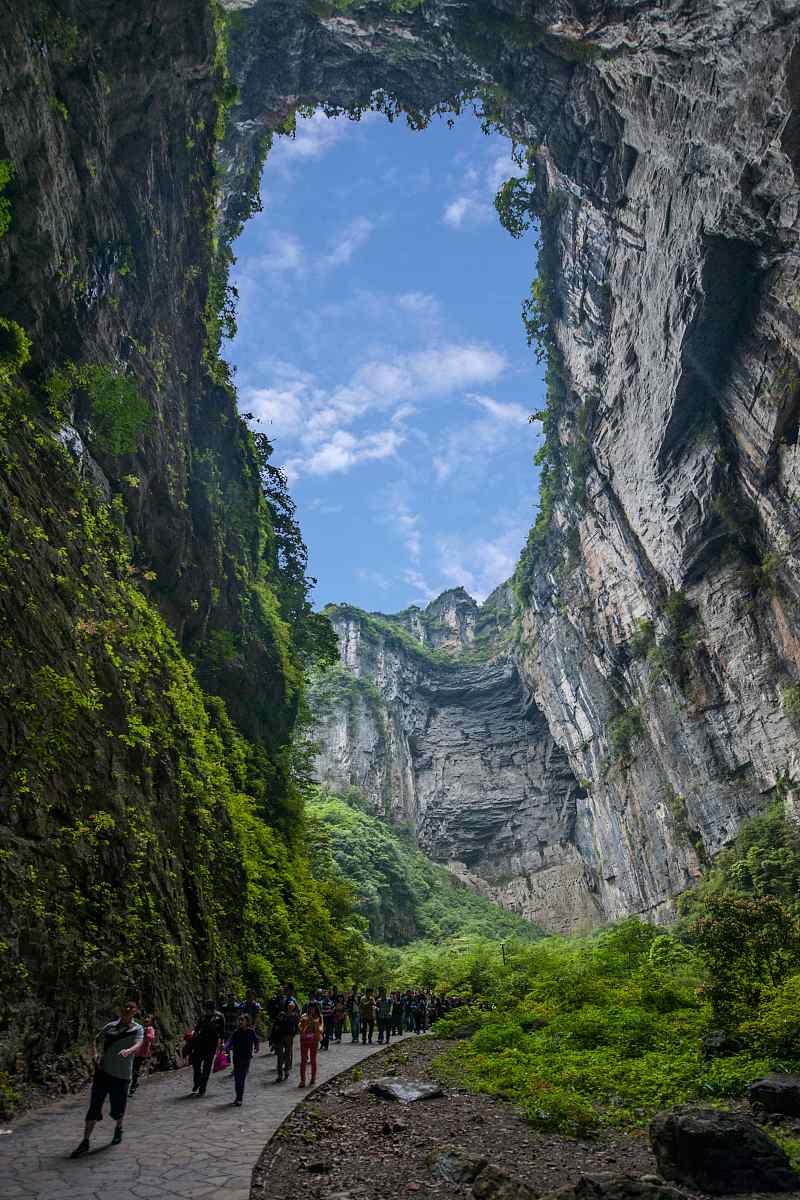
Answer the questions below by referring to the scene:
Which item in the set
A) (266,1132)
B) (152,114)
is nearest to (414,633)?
(152,114)

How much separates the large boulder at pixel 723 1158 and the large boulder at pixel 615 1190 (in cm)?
145

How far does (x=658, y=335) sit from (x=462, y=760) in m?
45.2

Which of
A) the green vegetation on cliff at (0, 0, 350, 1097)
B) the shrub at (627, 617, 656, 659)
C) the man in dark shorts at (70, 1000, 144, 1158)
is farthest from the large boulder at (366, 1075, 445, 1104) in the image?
the shrub at (627, 617, 656, 659)

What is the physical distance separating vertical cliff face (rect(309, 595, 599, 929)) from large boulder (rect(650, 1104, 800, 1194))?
47.2 m

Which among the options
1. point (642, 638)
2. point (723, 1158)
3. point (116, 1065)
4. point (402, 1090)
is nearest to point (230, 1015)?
point (402, 1090)

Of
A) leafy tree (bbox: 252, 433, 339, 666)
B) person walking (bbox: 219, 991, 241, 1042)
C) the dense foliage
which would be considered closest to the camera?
the dense foliage

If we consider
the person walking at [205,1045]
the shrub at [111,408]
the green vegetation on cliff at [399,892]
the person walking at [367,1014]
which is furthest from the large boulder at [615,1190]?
the green vegetation on cliff at [399,892]

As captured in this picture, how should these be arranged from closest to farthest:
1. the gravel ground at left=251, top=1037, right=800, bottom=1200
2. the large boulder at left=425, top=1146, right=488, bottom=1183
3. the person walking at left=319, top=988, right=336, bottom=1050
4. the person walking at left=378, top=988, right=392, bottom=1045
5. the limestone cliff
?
the gravel ground at left=251, top=1037, right=800, bottom=1200
the large boulder at left=425, top=1146, right=488, bottom=1183
the limestone cliff
the person walking at left=319, top=988, right=336, bottom=1050
the person walking at left=378, top=988, right=392, bottom=1045

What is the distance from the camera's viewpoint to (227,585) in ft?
71.2

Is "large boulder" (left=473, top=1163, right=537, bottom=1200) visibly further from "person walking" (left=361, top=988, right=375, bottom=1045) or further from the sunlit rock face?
the sunlit rock face

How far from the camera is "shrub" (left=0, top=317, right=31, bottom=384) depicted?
11723 millimetres

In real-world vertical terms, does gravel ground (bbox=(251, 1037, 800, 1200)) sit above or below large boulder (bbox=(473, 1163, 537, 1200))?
below

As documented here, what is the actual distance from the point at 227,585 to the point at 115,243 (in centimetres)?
986

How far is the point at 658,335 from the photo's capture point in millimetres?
26234
